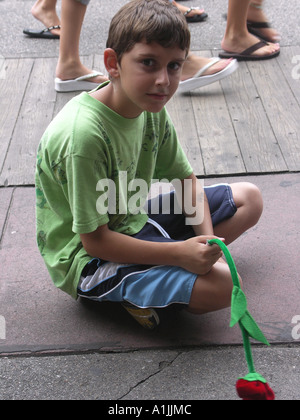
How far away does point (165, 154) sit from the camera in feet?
6.93

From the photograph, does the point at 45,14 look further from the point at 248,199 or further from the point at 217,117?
the point at 248,199

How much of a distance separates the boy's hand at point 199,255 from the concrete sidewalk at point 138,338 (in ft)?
A: 0.59

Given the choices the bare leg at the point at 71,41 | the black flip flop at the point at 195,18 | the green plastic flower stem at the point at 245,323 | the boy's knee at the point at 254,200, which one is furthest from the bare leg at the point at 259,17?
the green plastic flower stem at the point at 245,323

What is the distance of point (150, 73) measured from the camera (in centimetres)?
173

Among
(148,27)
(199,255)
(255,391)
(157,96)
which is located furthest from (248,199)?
(255,391)

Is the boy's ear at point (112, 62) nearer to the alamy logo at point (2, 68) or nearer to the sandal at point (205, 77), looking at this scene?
the sandal at point (205, 77)

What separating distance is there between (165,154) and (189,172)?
112 millimetres

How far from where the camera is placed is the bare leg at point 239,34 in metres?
3.75

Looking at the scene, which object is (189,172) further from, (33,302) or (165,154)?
(33,302)

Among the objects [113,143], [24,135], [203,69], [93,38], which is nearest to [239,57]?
[203,69]

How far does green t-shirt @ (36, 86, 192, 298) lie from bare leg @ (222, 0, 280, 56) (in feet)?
6.33

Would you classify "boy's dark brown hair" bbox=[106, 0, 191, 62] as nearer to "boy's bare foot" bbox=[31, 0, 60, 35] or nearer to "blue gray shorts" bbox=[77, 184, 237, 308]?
"blue gray shorts" bbox=[77, 184, 237, 308]

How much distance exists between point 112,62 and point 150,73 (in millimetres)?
135

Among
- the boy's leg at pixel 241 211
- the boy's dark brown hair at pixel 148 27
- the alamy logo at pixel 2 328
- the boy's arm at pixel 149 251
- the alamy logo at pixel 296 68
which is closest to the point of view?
the boy's dark brown hair at pixel 148 27
